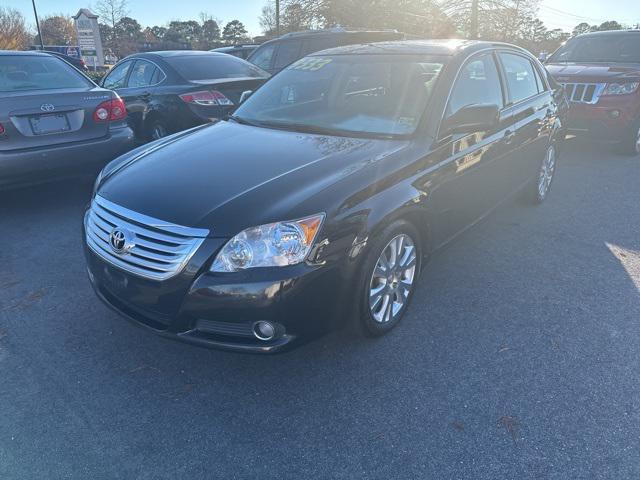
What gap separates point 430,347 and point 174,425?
150 centimetres

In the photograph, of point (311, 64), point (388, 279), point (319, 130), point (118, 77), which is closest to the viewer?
point (388, 279)

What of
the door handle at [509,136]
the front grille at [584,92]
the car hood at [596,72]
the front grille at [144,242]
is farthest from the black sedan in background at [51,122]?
the car hood at [596,72]

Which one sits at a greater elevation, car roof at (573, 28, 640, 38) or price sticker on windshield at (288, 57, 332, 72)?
car roof at (573, 28, 640, 38)

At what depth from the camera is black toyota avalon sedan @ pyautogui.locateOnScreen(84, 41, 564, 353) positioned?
2.36 metres

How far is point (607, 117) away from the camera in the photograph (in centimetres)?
720

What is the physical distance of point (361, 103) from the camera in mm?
3549

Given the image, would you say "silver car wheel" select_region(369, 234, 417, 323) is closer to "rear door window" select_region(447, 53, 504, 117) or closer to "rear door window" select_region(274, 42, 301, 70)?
"rear door window" select_region(447, 53, 504, 117)

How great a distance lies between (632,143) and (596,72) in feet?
3.93

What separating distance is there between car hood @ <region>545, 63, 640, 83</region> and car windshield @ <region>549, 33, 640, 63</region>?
446 mm

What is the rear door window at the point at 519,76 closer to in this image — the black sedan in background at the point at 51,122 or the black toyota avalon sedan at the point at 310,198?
the black toyota avalon sedan at the point at 310,198

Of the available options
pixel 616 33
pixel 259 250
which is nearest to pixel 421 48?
pixel 259 250

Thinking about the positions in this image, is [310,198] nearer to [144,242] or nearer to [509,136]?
[144,242]

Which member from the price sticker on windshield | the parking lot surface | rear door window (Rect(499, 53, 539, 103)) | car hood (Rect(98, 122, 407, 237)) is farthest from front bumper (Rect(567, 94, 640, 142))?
car hood (Rect(98, 122, 407, 237))

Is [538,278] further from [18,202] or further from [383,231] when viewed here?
[18,202]
